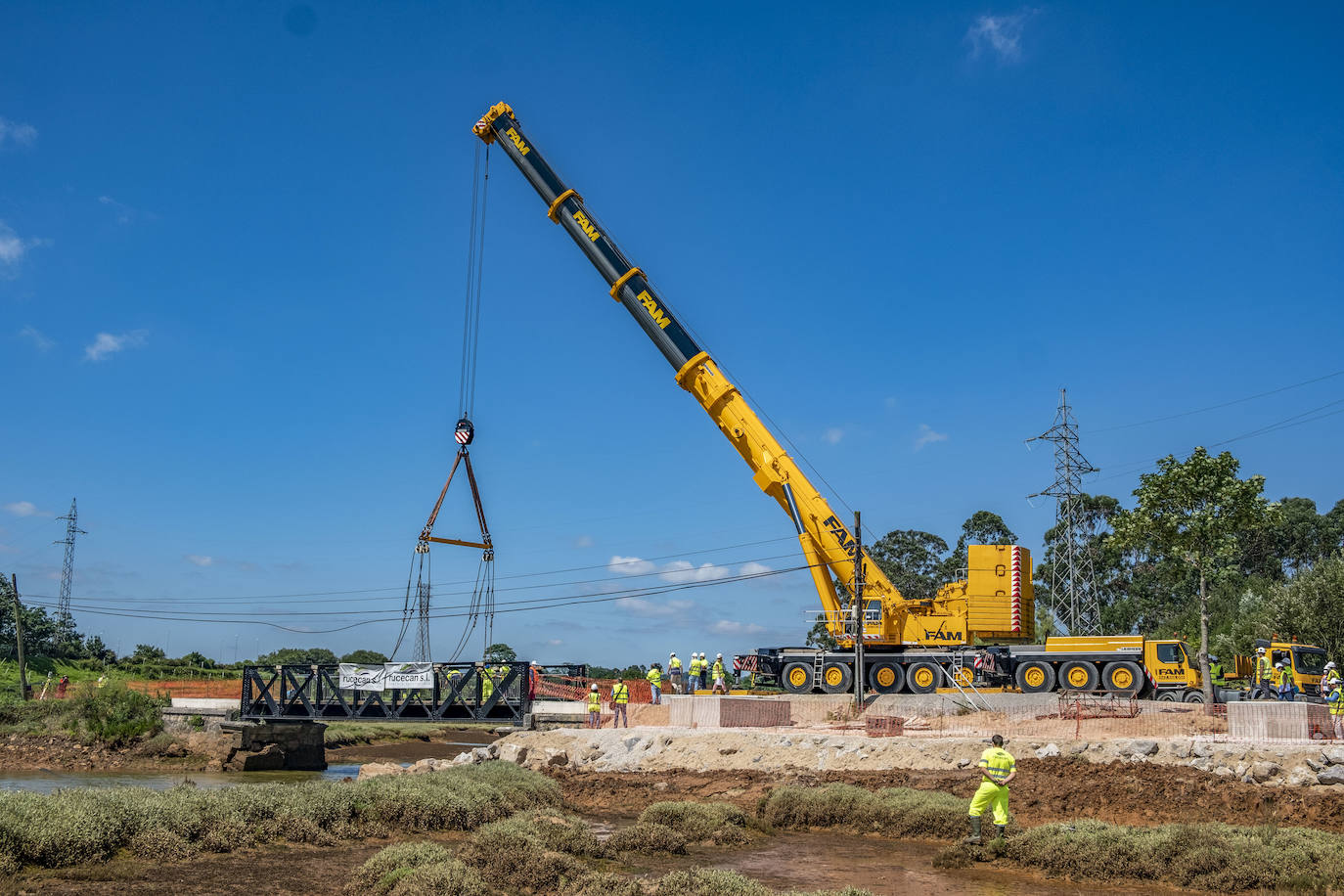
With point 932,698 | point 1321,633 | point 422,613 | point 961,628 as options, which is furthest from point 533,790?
point 1321,633

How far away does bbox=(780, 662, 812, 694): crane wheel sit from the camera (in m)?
30.7

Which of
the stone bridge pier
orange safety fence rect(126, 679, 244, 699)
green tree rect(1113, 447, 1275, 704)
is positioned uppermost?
green tree rect(1113, 447, 1275, 704)

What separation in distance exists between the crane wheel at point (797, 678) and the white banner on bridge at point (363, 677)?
12333mm

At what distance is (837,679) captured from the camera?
30109 mm

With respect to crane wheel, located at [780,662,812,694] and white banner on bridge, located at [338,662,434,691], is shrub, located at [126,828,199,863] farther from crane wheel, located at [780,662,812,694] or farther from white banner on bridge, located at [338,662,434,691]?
crane wheel, located at [780,662,812,694]

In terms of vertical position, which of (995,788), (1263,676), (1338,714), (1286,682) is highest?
(1263,676)

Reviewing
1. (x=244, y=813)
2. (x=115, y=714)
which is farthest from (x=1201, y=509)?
(x=115, y=714)

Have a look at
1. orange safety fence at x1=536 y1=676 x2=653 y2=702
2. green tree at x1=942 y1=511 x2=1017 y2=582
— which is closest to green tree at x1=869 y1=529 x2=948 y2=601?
green tree at x1=942 y1=511 x2=1017 y2=582

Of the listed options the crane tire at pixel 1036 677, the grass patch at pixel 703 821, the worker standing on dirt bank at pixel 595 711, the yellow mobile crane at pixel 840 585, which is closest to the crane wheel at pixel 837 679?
the yellow mobile crane at pixel 840 585

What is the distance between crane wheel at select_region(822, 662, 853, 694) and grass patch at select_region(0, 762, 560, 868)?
11950 millimetres

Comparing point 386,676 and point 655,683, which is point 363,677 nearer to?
point 386,676

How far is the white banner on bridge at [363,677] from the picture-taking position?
30.0 meters

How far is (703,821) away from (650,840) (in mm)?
1740

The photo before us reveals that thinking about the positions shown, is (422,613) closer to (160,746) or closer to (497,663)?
(497,663)
